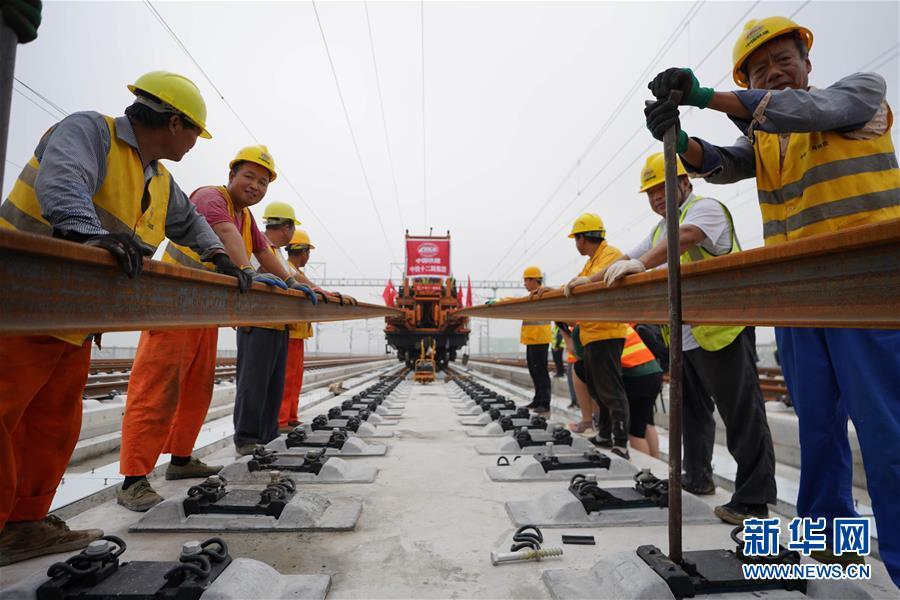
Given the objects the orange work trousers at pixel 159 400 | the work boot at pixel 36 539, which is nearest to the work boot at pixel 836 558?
the work boot at pixel 36 539

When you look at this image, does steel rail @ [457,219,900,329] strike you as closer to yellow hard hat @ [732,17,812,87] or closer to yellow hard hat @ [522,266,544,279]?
yellow hard hat @ [732,17,812,87]

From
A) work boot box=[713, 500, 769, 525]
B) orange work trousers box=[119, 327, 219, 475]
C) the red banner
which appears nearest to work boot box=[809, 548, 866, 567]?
work boot box=[713, 500, 769, 525]

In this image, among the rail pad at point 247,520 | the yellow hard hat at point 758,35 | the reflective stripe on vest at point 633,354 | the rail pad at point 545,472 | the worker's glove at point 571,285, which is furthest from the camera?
the reflective stripe on vest at point 633,354

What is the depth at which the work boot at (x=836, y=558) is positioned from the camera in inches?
64.8

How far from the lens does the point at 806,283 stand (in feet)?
3.49

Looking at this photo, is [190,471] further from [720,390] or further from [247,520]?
[720,390]

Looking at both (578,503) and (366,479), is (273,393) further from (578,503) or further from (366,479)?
(578,503)

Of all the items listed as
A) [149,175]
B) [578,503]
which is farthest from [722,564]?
[149,175]

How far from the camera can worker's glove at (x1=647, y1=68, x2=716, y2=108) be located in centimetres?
142

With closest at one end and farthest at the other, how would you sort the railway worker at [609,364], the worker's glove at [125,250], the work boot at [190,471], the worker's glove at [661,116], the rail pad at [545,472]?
the worker's glove at [125,250] < the worker's glove at [661,116] < the rail pad at [545,472] < the work boot at [190,471] < the railway worker at [609,364]

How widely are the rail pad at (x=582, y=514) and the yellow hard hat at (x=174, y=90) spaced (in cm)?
215

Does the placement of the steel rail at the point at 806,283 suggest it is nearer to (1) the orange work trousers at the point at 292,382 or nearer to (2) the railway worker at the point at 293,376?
(2) the railway worker at the point at 293,376

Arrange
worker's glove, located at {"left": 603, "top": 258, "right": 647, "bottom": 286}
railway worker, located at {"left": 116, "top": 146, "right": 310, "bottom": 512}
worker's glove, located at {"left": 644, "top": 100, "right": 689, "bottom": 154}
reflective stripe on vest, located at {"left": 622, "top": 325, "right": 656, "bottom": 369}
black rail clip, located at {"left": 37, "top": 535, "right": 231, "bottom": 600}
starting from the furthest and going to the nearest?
1. reflective stripe on vest, located at {"left": 622, "top": 325, "right": 656, "bottom": 369}
2. railway worker, located at {"left": 116, "top": 146, "right": 310, "bottom": 512}
3. worker's glove, located at {"left": 603, "top": 258, "right": 647, "bottom": 286}
4. worker's glove, located at {"left": 644, "top": 100, "right": 689, "bottom": 154}
5. black rail clip, located at {"left": 37, "top": 535, "right": 231, "bottom": 600}

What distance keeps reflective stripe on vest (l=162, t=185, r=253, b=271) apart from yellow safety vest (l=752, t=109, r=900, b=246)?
2707 millimetres
